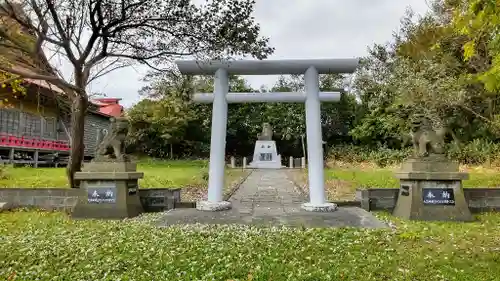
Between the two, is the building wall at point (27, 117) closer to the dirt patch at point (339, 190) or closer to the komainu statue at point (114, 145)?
the komainu statue at point (114, 145)

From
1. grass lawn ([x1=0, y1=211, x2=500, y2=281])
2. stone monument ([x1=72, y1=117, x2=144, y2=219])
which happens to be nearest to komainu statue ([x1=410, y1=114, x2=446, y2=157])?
grass lawn ([x1=0, y1=211, x2=500, y2=281])

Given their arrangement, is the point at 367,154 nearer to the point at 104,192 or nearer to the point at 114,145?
the point at 114,145

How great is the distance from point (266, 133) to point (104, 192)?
22550 millimetres

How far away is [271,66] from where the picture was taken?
815cm

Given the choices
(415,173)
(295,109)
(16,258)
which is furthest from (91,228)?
(295,109)

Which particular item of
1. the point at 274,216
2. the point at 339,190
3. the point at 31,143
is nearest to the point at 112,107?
the point at 31,143

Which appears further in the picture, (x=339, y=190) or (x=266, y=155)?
(x=266, y=155)

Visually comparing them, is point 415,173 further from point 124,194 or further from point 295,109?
point 295,109

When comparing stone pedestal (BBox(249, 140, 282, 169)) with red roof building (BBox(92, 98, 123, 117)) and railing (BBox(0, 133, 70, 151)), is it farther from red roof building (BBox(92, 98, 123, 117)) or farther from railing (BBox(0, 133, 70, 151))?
railing (BBox(0, 133, 70, 151))

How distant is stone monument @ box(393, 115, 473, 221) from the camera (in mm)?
7016

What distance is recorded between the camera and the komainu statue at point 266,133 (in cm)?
2925

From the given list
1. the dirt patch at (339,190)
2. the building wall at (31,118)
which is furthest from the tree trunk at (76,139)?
the building wall at (31,118)

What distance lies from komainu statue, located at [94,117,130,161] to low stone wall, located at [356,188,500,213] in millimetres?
4971

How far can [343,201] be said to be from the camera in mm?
8555
